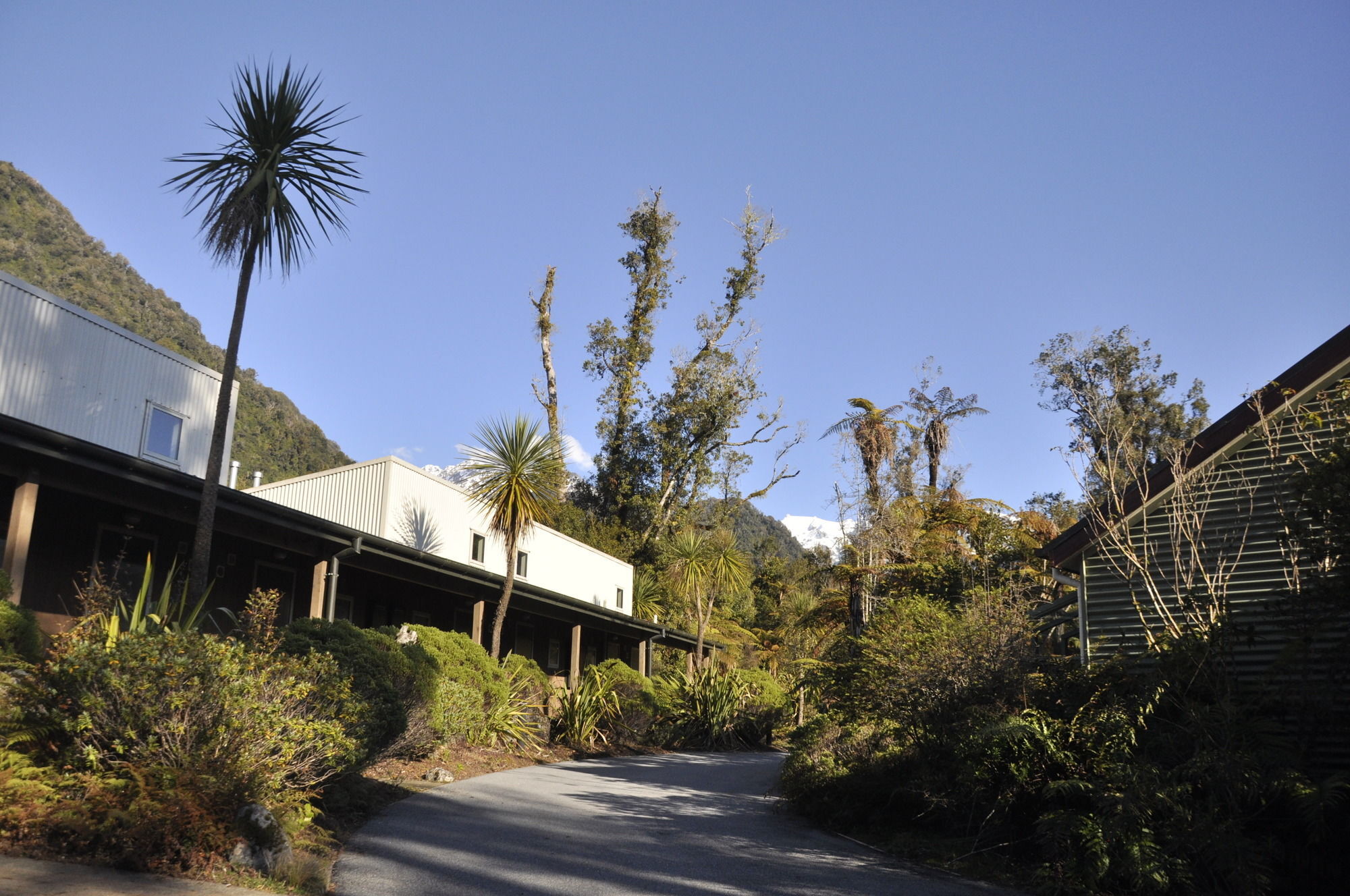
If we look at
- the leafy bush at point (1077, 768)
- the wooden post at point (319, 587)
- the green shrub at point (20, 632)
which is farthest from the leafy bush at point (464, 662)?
the leafy bush at point (1077, 768)

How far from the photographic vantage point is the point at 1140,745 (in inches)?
338

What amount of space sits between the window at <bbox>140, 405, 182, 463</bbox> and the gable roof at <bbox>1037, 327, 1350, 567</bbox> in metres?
17.2

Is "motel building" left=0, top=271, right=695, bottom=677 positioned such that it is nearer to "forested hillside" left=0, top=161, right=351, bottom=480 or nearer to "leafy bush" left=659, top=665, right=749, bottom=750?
"leafy bush" left=659, top=665, right=749, bottom=750

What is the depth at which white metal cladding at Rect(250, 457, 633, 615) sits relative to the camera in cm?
2316

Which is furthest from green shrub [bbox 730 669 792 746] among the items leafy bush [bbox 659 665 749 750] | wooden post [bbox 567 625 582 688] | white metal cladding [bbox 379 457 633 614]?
white metal cladding [bbox 379 457 633 614]

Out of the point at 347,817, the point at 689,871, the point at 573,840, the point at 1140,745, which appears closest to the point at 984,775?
the point at 1140,745

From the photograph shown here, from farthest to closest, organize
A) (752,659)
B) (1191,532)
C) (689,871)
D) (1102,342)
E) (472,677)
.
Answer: (752,659)
(1102,342)
(472,677)
(1191,532)
(689,871)

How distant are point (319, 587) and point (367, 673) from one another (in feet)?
20.8

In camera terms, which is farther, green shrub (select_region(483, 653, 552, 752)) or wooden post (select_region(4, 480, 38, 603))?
green shrub (select_region(483, 653, 552, 752))

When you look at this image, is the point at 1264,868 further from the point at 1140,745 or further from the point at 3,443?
the point at 3,443

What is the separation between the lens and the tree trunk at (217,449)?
40.0 feet

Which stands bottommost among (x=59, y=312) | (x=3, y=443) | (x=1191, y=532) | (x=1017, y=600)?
(x=1017, y=600)

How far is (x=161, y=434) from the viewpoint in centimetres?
2041

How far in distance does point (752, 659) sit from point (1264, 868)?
37.8 m
